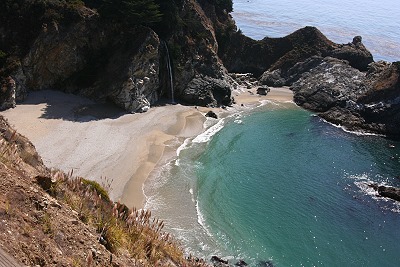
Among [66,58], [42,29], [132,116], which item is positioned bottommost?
[132,116]

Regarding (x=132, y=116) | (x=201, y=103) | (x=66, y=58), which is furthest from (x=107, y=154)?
(x=201, y=103)

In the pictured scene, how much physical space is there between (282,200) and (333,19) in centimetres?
10038

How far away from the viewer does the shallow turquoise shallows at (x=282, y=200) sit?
24719 millimetres

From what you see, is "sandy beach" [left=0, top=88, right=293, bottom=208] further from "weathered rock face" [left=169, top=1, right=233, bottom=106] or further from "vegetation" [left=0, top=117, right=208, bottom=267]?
"vegetation" [left=0, top=117, right=208, bottom=267]

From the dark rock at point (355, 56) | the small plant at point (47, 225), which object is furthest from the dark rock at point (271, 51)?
the small plant at point (47, 225)

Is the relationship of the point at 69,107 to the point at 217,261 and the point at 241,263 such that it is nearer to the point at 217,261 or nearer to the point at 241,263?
the point at 217,261

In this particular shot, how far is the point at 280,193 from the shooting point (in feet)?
102

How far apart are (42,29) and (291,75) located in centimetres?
4016

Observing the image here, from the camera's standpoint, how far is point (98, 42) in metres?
43.2

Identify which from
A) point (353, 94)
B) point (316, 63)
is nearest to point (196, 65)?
point (353, 94)

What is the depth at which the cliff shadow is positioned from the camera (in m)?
36.8

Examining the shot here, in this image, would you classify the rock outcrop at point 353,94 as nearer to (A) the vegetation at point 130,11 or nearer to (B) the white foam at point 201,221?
(A) the vegetation at point 130,11

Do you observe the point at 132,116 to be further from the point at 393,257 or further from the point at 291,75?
the point at 291,75

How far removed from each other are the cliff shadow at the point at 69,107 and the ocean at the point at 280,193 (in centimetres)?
888
